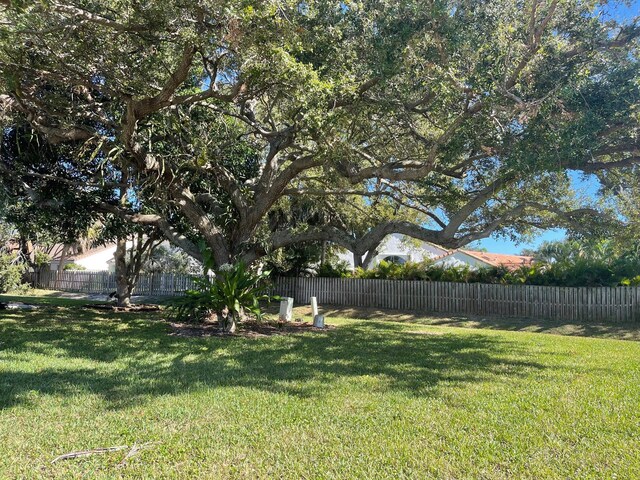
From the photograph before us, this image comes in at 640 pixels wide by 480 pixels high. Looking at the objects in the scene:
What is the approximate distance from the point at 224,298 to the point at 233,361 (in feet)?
14.6

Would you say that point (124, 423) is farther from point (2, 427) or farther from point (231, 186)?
point (231, 186)

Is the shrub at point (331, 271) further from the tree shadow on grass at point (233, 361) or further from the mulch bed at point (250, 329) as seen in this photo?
the tree shadow on grass at point (233, 361)

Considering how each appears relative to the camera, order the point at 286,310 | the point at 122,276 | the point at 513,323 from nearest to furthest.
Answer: the point at 286,310 < the point at 513,323 < the point at 122,276

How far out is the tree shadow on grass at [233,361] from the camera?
6270mm

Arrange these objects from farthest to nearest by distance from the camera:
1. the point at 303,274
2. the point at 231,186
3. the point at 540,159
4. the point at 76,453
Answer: the point at 303,274 < the point at 231,186 < the point at 540,159 < the point at 76,453

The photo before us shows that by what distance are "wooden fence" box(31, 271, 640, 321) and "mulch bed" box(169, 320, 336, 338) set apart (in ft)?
4.59

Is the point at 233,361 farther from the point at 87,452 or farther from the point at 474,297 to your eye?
the point at 474,297

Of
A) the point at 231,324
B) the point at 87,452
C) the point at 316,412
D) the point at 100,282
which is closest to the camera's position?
the point at 87,452

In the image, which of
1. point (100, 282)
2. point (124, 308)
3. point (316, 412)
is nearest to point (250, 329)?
point (316, 412)

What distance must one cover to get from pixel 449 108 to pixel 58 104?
922 centimetres

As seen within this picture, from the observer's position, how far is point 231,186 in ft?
46.2

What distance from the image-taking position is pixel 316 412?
514cm

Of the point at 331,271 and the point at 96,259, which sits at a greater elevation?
the point at 96,259

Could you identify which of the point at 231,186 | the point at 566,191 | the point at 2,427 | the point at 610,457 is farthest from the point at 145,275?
the point at 610,457
